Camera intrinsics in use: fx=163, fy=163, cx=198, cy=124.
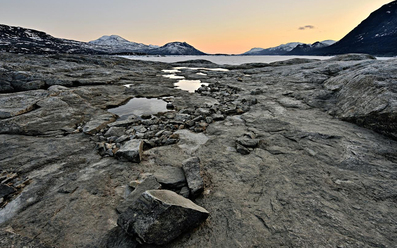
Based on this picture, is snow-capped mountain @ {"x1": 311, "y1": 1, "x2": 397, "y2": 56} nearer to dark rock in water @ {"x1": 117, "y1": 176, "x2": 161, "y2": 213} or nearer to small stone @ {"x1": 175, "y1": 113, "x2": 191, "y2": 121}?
small stone @ {"x1": 175, "y1": 113, "x2": 191, "y2": 121}

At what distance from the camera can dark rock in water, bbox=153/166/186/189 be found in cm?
286

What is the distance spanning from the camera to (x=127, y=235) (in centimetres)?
202

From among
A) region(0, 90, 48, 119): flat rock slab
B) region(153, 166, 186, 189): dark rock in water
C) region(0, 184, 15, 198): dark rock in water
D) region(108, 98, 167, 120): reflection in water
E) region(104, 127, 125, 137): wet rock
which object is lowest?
region(108, 98, 167, 120): reflection in water

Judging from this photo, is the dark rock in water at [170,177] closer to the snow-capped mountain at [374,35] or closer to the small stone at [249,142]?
the small stone at [249,142]

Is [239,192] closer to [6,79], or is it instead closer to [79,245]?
[79,245]

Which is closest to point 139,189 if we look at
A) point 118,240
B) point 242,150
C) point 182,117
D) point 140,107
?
point 118,240

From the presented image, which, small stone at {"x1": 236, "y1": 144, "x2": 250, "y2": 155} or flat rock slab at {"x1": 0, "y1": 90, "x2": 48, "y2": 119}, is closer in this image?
small stone at {"x1": 236, "y1": 144, "x2": 250, "y2": 155}

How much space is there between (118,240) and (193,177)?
4.45 feet

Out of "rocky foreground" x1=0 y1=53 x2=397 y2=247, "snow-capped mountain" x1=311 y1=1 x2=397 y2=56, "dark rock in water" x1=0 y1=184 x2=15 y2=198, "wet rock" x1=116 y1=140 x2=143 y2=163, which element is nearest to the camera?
"rocky foreground" x1=0 y1=53 x2=397 y2=247

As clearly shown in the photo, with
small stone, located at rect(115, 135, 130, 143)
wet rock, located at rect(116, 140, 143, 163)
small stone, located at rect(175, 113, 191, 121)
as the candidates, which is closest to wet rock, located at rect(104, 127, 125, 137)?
small stone, located at rect(115, 135, 130, 143)

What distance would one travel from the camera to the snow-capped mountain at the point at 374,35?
93794mm

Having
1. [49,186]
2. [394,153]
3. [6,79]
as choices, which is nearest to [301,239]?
[394,153]

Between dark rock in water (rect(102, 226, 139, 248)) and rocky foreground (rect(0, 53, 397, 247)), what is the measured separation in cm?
1

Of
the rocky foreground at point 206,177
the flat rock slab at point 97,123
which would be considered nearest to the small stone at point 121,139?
the rocky foreground at point 206,177
